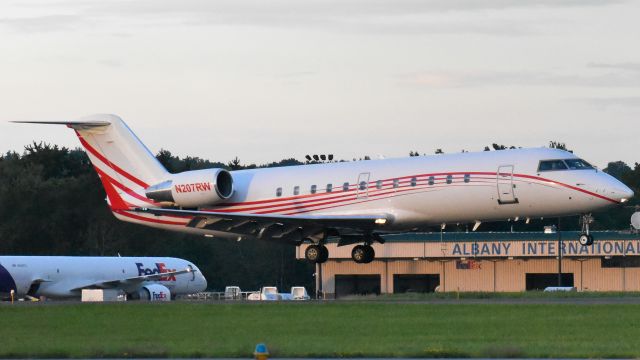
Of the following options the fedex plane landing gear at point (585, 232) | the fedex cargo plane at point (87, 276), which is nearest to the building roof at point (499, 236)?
the fedex cargo plane at point (87, 276)

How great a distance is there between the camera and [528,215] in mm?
44062

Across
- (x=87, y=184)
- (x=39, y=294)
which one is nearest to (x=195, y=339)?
(x=39, y=294)

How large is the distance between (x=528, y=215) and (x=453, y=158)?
3210 millimetres

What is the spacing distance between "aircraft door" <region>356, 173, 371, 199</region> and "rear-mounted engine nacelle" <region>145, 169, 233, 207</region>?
19.1 feet

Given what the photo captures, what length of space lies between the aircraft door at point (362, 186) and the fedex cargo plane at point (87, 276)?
23047 mm

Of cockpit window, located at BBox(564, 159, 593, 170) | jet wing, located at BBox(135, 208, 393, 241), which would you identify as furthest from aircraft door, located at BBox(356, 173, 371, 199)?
cockpit window, located at BBox(564, 159, 593, 170)

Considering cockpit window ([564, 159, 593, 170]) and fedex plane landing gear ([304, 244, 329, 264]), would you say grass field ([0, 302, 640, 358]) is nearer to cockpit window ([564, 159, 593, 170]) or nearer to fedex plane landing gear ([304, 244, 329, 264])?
fedex plane landing gear ([304, 244, 329, 264])

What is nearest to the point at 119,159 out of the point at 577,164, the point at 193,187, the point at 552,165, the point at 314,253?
the point at 193,187

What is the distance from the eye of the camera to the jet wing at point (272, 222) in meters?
45.4

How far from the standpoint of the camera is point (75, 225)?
79.0 metres

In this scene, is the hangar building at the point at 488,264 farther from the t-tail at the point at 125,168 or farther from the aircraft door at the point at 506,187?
the aircraft door at the point at 506,187

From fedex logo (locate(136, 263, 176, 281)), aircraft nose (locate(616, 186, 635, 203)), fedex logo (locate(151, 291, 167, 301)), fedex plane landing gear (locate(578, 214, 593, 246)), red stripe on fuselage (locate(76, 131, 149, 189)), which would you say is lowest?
fedex logo (locate(151, 291, 167, 301))

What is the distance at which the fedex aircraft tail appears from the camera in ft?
167

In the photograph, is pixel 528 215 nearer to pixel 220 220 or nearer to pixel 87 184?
pixel 220 220
